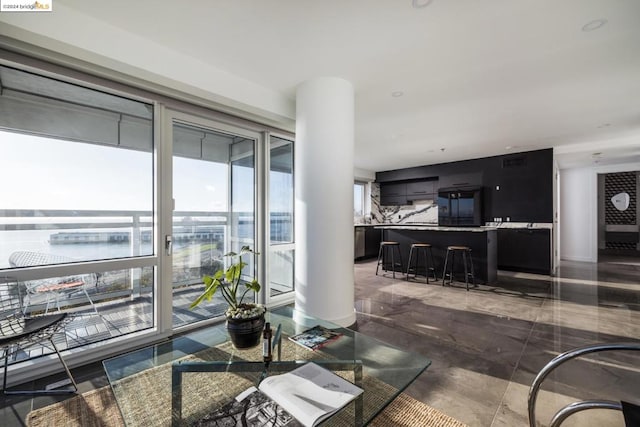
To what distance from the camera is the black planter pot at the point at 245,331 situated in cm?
157

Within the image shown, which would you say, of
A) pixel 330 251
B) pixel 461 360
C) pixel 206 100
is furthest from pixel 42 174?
pixel 461 360

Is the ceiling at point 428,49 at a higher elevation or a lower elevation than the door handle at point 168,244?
higher

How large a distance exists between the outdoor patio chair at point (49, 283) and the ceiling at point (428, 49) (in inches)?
71.7

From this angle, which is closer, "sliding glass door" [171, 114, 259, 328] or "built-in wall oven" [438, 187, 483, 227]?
"sliding glass door" [171, 114, 259, 328]

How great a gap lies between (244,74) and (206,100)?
466mm

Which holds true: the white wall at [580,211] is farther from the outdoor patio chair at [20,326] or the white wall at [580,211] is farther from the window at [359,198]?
the outdoor patio chair at [20,326]

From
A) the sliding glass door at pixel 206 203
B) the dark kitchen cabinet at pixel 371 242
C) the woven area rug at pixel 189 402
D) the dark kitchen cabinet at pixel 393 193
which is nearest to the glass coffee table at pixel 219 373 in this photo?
the woven area rug at pixel 189 402

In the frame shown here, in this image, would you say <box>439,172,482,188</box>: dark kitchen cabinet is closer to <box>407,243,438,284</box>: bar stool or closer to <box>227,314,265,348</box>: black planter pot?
<box>407,243,438,284</box>: bar stool

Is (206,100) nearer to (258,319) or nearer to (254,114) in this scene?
(254,114)

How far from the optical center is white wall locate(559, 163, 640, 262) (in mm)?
6977

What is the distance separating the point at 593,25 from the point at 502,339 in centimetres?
268

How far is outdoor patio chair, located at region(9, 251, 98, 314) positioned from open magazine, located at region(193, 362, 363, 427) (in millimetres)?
1916

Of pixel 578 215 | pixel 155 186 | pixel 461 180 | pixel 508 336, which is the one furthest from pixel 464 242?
pixel 155 186

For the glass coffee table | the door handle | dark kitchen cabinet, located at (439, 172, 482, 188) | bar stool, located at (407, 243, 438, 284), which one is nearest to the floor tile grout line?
the glass coffee table
